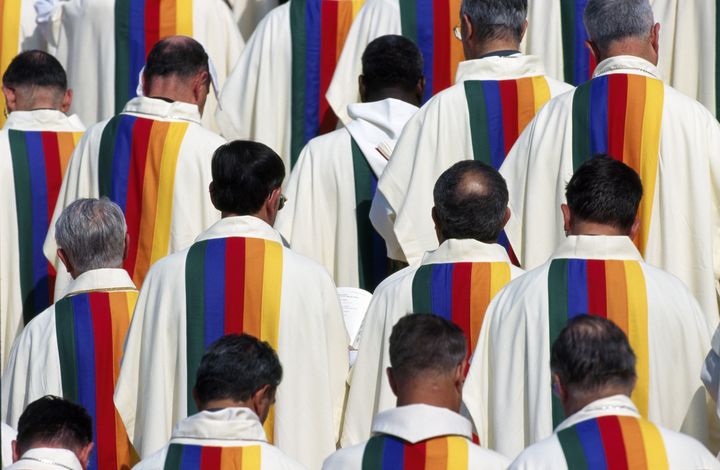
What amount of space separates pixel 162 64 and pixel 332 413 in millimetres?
2310

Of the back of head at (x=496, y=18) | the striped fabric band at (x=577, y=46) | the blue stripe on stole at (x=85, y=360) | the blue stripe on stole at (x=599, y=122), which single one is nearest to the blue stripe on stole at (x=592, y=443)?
the blue stripe on stole at (x=599, y=122)

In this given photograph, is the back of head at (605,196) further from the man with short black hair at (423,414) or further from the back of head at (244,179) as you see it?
the back of head at (244,179)

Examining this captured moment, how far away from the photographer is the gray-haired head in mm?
7785

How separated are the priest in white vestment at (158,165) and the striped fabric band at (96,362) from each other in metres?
1.13

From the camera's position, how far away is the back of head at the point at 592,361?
5.77 meters

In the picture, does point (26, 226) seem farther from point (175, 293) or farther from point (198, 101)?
point (175, 293)

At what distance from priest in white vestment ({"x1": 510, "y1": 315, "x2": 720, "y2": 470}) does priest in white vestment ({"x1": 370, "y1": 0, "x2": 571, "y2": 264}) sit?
2.61m

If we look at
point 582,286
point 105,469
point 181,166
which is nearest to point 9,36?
point 181,166

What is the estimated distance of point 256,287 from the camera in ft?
24.0

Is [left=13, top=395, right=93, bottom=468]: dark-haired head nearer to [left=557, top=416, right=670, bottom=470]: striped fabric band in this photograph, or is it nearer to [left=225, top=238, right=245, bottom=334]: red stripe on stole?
[left=225, top=238, right=245, bottom=334]: red stripe on stole

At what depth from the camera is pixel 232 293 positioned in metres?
7.36

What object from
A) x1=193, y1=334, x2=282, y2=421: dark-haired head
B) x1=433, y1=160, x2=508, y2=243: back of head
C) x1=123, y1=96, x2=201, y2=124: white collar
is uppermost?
x1=123, y1=96, x2=201, y2=124: white collar

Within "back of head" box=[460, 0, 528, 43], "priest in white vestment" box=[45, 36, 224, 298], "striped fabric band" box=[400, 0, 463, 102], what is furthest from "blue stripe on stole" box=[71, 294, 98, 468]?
"striped fabric band" box=[400, 0, 463, 102]

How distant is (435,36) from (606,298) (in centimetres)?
349
